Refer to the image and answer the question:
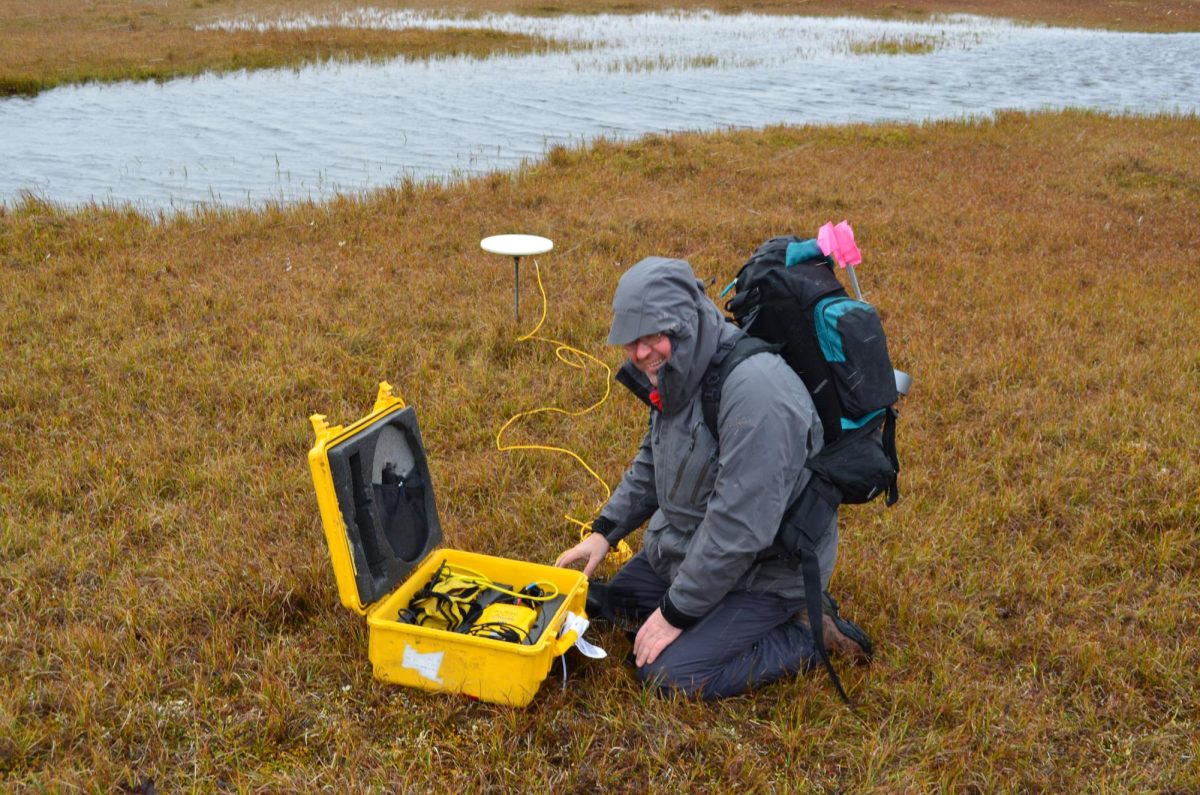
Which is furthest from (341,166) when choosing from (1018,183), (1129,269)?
(1129,269)

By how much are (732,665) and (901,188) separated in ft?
32.1

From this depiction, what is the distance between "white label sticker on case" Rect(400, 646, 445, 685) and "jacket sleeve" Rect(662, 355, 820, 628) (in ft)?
3.36

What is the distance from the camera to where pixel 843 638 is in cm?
371

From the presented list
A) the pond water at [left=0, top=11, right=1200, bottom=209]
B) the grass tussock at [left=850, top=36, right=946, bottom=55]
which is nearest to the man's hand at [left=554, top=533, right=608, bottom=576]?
the pond water at [left=0, top=11, right=1200, bottom=209]

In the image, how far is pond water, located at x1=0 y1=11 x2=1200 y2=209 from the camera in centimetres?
1425

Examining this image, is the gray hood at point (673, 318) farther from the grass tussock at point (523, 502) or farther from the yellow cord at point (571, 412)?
the yellow cord at point (571, 412)

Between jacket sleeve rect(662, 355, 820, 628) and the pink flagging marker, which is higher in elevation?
the pink flagging marker

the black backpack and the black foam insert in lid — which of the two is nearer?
the black backpack

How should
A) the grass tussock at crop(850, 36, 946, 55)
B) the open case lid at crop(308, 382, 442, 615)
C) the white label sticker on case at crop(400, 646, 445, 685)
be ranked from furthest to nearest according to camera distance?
the grass tussock at crop(850, 36, 946, 55), the white label sticker on case at crop(400, 646, 445, 685), the open case lid at crop(308, 382, 442, 615)

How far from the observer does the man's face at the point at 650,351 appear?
3.16 metres

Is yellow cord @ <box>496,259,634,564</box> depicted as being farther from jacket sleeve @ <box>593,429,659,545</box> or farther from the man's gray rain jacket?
the man's gray rain jacket

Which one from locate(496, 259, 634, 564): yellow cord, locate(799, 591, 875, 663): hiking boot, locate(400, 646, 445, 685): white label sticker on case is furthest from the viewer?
locate(496, 259, 634, 564): yellow cord

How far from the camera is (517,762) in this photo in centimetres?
323

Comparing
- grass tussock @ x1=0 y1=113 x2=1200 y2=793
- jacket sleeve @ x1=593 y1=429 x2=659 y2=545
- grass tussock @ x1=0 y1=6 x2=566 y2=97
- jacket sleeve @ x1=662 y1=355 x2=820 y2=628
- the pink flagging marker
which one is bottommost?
grass tussock @ x1=0 y1=113 x2=1200 y2=793
